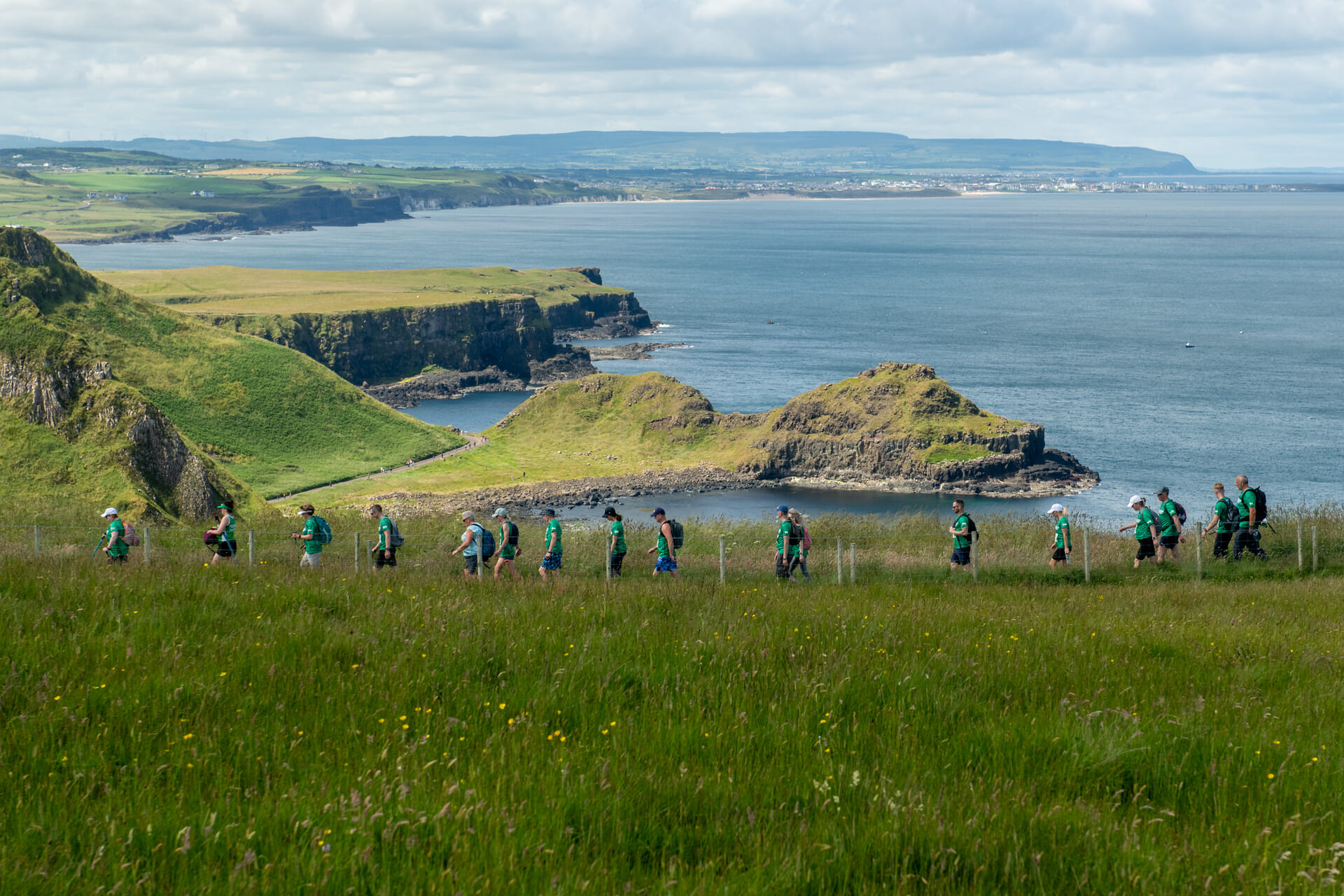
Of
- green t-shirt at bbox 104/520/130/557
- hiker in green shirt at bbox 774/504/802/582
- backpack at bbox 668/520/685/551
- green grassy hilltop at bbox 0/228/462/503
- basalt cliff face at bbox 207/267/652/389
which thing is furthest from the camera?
basalt cliff face at bbox 207/267/652/389

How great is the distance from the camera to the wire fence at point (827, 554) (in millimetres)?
21156

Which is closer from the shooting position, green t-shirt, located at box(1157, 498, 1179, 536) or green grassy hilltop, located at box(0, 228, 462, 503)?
green t-shirt, located at box(1157, 498, 1179, 536)

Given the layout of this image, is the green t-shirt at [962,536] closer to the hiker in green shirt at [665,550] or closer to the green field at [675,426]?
the hiker in green shirt at [665,550]

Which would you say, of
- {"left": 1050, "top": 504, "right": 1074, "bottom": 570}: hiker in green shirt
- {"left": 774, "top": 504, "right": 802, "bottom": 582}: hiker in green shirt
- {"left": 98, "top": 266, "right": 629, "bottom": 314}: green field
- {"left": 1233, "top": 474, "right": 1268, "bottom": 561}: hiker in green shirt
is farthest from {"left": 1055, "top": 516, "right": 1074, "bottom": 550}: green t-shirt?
{"left": 98, "top": 266, "right": 629, "bottom": 314}: green field

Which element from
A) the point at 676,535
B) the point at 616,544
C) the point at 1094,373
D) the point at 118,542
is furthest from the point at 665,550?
the point at 1094,373

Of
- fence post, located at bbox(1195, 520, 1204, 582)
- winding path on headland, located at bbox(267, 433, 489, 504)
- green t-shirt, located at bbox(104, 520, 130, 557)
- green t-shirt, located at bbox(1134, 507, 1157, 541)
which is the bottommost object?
winding path on headland, located at bbox(267, 433, 489, 504)

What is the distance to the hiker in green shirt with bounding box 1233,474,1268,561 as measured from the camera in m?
22.4

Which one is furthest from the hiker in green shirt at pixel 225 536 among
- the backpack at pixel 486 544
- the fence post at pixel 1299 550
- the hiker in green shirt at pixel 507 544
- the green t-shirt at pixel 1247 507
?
the fence post at pixel 1299 550

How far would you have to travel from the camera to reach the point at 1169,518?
72.0 feet

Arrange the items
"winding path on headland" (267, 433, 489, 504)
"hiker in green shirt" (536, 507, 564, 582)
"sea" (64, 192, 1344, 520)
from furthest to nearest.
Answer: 1. "sea" (64, 192, 1344, 520)
2. "winding path on headland" (267, 433, 489, 504)
3. "hiker in green shirt" (536, 507, 564, 582)

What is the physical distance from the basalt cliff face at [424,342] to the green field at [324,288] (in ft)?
8.92

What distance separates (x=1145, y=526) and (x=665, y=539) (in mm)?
9341

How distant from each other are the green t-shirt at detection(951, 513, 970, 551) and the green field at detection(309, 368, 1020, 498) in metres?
61.1

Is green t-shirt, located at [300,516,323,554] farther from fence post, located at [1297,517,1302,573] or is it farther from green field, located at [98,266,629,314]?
green field, located at [98,266,629,314]
